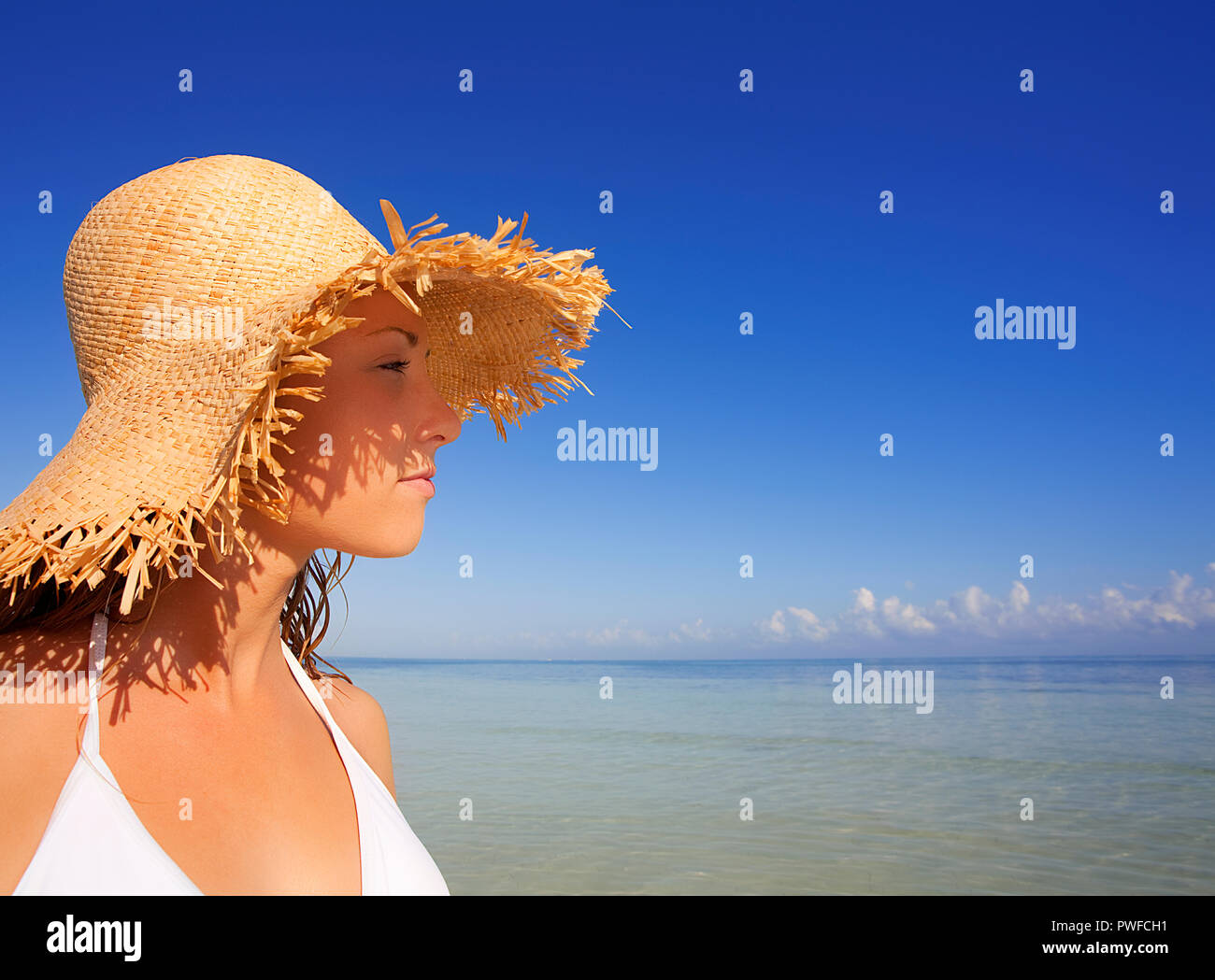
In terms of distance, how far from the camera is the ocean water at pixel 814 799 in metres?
5.98

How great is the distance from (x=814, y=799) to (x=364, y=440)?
7.64 m

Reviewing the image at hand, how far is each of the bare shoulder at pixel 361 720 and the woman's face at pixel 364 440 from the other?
1.95 feet

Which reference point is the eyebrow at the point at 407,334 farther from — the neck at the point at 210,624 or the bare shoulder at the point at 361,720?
the bare shoulder at the point at 361,720

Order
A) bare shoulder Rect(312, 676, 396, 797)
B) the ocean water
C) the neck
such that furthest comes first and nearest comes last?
1. the ocean water
2. bare shoulder Rect(312, 676, 396, 797)
3. the neck

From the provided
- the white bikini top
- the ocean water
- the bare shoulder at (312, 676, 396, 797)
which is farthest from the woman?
the ocean water

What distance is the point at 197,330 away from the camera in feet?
5.24

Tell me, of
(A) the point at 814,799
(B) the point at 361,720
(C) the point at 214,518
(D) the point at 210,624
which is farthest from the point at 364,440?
(A) the point at 814,799

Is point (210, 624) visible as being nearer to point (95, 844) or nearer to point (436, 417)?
point (95, 844)

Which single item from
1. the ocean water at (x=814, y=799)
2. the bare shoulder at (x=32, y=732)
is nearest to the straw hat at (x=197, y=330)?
the bare shoulder at (x=32, y=732)

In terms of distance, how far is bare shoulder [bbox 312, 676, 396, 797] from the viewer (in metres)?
2.08

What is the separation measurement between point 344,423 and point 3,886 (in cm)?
90

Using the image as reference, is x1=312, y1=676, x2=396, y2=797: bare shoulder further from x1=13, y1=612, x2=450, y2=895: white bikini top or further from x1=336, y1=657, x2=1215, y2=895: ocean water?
x1=336, y1=657, x2=1215, y2=895: ocean water
